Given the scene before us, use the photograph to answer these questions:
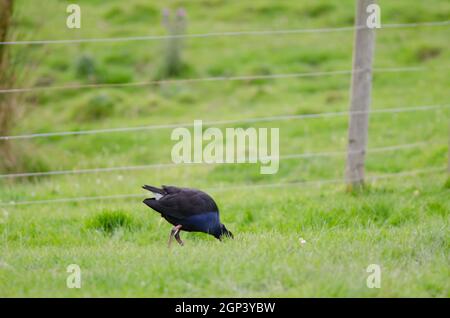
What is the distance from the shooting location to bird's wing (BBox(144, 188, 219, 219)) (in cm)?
501

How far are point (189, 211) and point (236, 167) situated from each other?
3.79 meters

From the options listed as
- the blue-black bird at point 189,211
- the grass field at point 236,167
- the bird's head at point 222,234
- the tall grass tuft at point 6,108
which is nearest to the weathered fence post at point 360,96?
the grass field at point 236,167

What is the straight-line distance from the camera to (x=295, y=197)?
659 cm

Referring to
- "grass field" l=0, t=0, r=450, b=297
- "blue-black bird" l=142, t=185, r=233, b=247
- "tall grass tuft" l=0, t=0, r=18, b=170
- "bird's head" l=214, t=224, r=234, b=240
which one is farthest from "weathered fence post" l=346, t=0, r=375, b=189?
"tall grass tuft" l=0, t=0, r=18, b=170

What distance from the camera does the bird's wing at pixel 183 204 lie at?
5.01 metres

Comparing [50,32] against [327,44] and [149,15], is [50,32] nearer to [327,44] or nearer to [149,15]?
[149,15]

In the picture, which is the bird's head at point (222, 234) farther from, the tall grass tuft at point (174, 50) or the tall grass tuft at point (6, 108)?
the tall grass tuft at point (174, 50)

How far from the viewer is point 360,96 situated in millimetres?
6520

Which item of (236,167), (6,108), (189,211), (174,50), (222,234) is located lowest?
(222,234)

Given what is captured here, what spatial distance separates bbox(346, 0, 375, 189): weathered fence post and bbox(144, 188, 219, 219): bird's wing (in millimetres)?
2030

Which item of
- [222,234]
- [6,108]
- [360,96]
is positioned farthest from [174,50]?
[222,234]

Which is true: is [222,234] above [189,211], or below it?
below

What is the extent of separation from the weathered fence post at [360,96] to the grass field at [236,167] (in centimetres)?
26

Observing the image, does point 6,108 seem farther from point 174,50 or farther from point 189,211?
point 174,50
